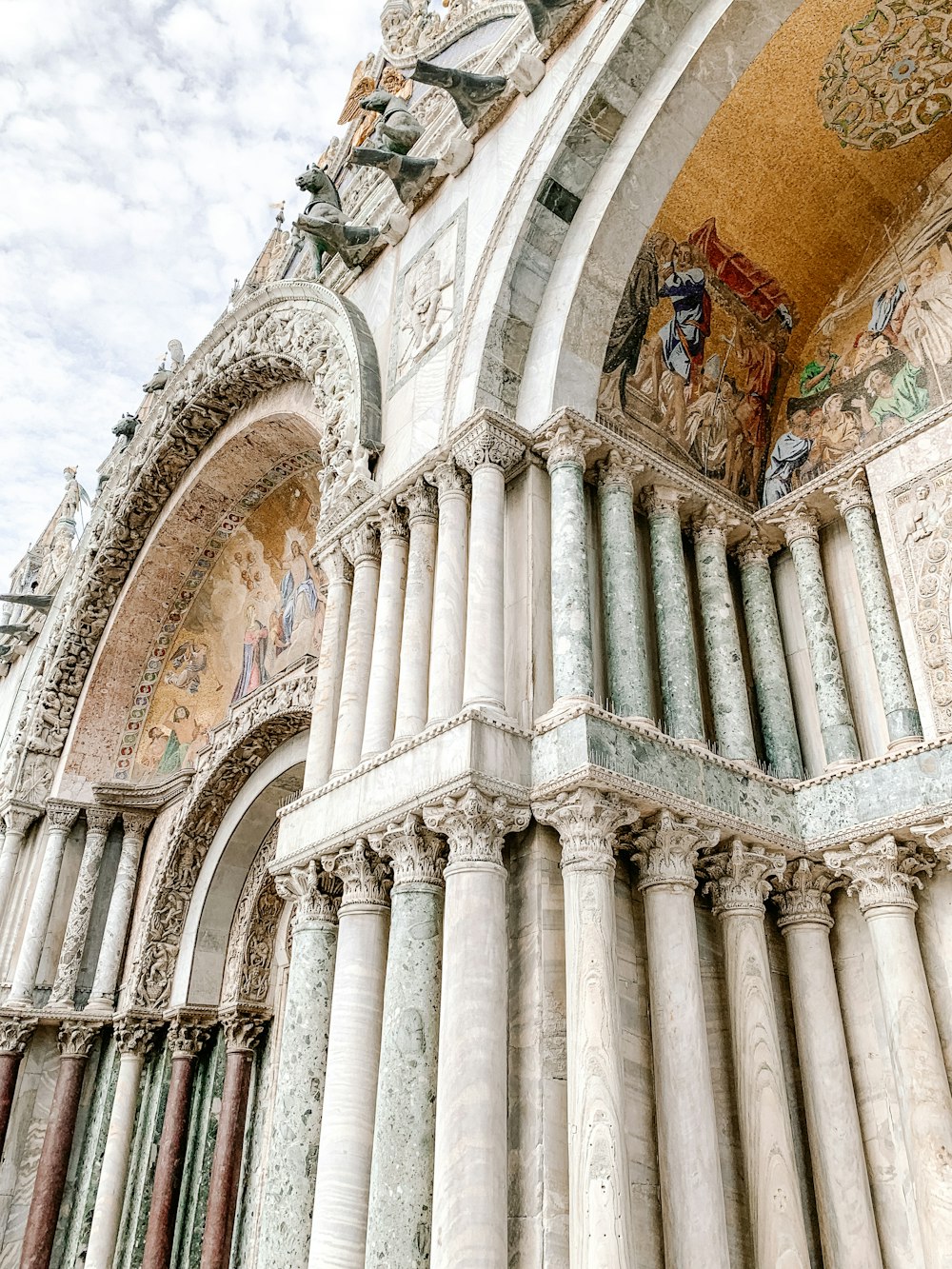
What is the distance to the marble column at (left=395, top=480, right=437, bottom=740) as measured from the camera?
5207 millimetres

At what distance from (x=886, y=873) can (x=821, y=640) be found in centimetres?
148

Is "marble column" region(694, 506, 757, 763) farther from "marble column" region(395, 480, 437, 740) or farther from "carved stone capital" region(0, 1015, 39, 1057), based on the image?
"carved stone capital" region(0, 1015, 39, 1057)

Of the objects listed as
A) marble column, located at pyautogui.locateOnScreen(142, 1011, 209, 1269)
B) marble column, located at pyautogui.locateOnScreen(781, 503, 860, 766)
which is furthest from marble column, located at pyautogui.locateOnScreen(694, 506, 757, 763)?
marble column, located at pyautogui.locateOnScreen(142, 1011, 209, 1269)

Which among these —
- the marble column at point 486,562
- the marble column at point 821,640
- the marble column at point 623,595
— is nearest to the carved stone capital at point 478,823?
the marble column at point 486,562

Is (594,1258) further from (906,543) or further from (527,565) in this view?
(906,543)

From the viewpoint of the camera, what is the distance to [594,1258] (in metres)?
3.37

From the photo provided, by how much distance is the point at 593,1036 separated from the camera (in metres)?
3.77

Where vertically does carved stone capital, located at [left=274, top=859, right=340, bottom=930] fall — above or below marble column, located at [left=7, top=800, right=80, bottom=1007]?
below

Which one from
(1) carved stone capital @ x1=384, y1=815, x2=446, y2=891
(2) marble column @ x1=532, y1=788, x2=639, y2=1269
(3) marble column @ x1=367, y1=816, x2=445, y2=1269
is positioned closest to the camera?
(2) marble column @ x1=532, y1=788, x2=639, y2=1269

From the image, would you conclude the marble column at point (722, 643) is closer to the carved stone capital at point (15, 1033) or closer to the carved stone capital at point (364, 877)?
the carved stone capital at point (364, 877)

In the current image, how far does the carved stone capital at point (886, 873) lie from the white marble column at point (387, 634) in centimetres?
249

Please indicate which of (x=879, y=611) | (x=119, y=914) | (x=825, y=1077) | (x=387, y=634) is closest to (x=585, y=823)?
(x=825, y=1077)

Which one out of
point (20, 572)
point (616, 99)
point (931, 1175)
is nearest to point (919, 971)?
point (931, 1175)

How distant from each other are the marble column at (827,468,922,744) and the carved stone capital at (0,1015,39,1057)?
8.79 metres
